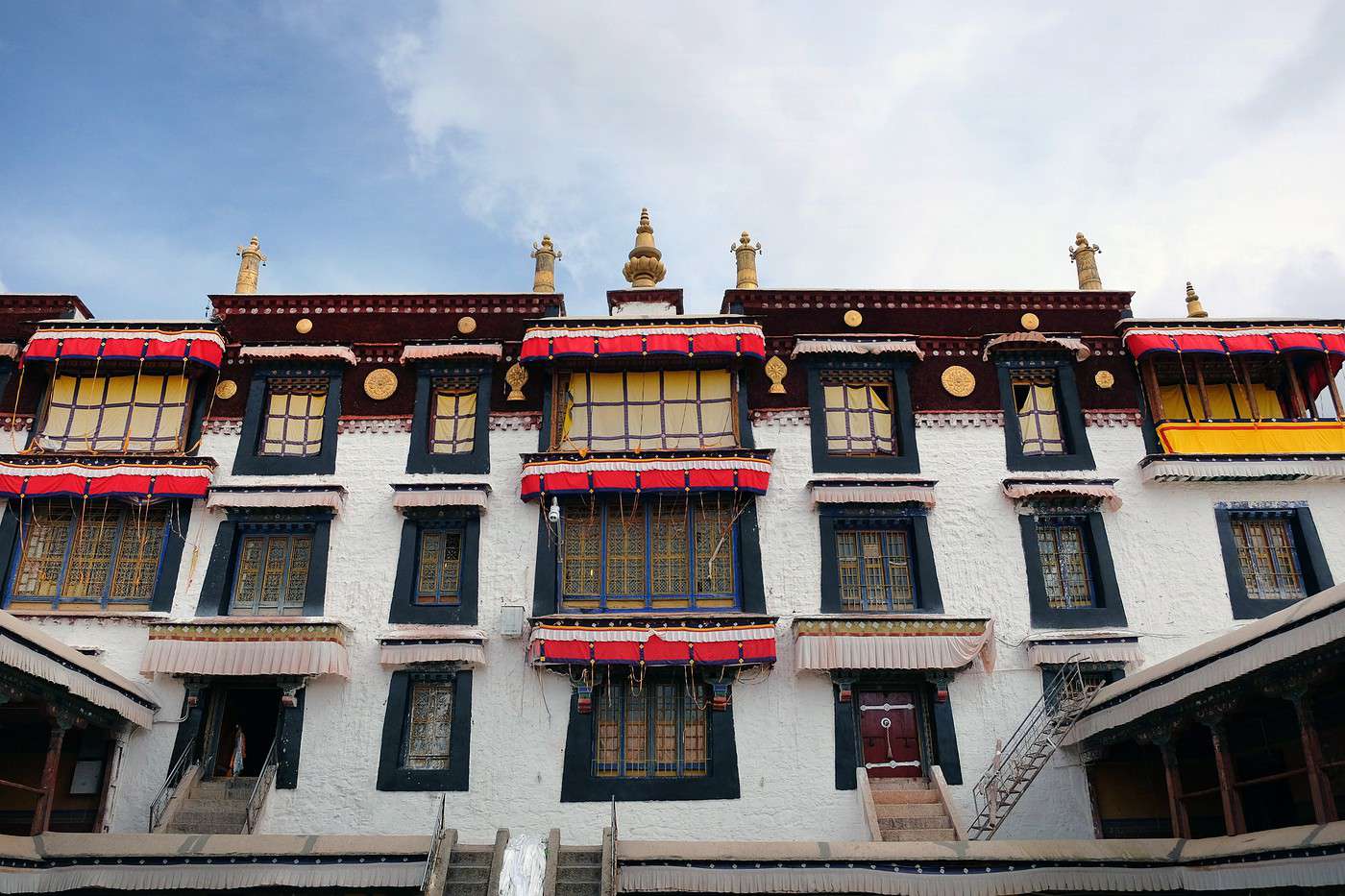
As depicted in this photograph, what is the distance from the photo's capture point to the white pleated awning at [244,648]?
1702 centimetres

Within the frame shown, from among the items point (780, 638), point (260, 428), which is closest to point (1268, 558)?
point (780, 638)

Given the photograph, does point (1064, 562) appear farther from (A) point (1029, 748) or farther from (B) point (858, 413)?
(B) point (858, 413)

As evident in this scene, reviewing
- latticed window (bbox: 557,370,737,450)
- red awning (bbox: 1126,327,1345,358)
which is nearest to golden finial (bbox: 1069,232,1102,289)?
red awning (bbox: 1126,327,1345,358)

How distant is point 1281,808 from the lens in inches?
581

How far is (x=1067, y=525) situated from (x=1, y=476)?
19.4 meters

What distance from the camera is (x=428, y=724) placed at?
58.0ft

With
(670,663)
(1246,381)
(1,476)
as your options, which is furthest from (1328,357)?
(1,476)

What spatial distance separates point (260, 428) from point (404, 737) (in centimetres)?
668

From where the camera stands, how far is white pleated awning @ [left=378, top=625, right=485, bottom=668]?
17594 mm

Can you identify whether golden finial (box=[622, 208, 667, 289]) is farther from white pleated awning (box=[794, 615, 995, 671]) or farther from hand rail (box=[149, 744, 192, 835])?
hand rail (box=[149, 744, 192, 835])

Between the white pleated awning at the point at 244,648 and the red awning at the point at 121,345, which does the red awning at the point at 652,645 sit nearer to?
the white pleated awning at the point at 244,648

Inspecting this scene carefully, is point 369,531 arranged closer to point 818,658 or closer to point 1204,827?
point 818,658

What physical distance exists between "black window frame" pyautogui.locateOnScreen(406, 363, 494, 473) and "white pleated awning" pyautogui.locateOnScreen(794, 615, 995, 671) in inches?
267

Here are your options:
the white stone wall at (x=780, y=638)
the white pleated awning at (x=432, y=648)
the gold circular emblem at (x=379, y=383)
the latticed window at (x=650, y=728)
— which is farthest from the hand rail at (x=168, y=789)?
the gold circular emblem at (x=379, y=383)
